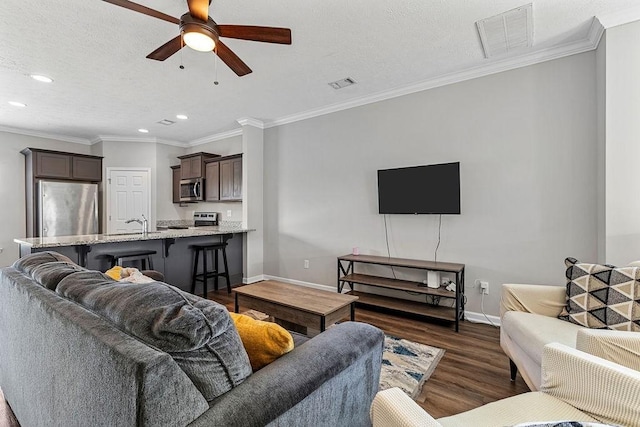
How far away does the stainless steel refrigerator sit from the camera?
5.10 metres

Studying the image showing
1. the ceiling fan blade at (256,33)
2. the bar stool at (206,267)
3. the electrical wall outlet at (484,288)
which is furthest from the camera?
the bar stool at (206,267)

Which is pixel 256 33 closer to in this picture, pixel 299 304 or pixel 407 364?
pixel 299 304

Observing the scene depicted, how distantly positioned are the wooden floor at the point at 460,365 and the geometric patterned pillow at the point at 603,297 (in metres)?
0.63

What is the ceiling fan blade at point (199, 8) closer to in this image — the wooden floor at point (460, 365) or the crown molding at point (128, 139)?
the wooden floor at point (460, 365)

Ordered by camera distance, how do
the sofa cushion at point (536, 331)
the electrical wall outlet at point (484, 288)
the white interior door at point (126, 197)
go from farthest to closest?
the white interior door at point (126, 197)
the electrical wall outlet at point (484, 288)
the sofa cushion at point (536, 331)

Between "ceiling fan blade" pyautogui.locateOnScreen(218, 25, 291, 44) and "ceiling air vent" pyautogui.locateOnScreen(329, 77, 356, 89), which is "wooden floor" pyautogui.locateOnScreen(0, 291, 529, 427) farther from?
"ceiling air vent" pyautogui.locateOnScreen(329, 77, 356, 89)

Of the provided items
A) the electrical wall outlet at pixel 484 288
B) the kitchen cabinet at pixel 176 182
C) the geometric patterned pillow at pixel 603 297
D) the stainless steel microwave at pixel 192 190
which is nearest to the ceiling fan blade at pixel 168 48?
the geometric patterned pillow at pixel 603 297

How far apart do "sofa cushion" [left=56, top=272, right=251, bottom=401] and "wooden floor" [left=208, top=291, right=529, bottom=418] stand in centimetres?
147

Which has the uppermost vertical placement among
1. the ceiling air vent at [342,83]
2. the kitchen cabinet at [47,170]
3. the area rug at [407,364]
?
the ceiling air vent at [342,83]

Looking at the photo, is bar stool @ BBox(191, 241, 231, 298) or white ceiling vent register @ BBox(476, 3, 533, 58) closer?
white ceiling vent register @ BBox(476, 3, 533, 58)

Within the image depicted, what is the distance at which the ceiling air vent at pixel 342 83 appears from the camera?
3474 mm

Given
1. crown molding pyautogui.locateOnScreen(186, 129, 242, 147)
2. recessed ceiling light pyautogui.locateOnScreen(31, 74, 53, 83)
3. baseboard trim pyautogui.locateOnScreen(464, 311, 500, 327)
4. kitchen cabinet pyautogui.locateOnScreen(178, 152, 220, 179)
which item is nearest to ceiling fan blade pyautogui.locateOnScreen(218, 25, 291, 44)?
recessed ceiling light pyautogui.locateOnScreen(31, 74, 53, 83)

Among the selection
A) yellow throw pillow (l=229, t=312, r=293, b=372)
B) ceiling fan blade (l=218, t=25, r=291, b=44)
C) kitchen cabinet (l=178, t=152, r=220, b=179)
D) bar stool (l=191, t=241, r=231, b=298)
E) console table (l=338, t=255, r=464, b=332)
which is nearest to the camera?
yellow throw pillow (l=229, t=312, r=293, b=372)

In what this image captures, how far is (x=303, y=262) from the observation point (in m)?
4.68
